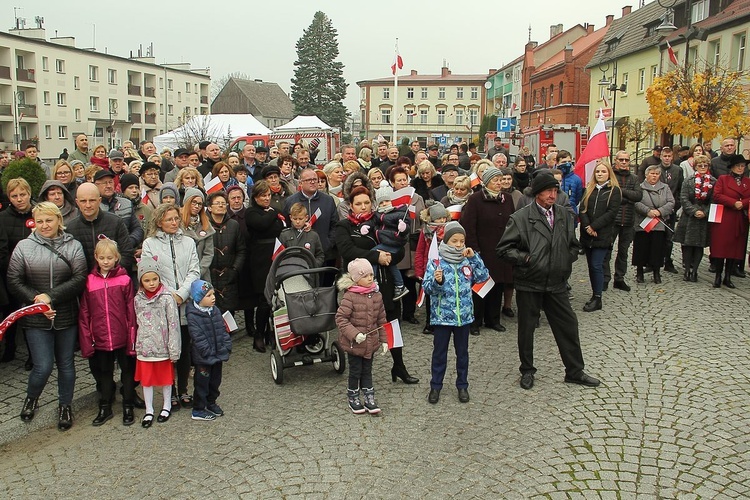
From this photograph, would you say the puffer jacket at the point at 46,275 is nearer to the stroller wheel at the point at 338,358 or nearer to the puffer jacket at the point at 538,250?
the stroller wheel at the point at 338,358

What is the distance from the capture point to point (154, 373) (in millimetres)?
6055

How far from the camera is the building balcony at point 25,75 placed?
186 ft

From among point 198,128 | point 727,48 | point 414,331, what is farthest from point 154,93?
point 414,331

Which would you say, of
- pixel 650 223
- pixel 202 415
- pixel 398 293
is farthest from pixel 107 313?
pixel 650 223

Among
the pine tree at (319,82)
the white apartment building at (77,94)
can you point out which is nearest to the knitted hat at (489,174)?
the white apartment building at (77,94)

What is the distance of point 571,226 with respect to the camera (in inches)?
270

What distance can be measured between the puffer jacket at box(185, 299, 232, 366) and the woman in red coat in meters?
8.11

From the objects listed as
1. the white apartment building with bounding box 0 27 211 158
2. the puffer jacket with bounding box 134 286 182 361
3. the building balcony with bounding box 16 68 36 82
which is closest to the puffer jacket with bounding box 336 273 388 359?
the puffer jacket with bounding box 134 286 182 361

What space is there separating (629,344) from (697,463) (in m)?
3.03

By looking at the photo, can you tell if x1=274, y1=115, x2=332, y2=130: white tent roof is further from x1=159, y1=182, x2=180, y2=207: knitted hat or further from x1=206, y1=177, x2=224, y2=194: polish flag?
x1=159, y1=182, x2=180, y2=207: knitted hat

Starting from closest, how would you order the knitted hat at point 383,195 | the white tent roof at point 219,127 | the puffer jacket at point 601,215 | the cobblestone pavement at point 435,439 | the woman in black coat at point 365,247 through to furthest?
the cobblestone pavement at point 435,439, the woman in black coat at point 365,247, the knitted hat at point 383,195, the puffer jacket at point 601,215, the white tent roof at point 219,127

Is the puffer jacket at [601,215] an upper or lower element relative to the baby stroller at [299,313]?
upper

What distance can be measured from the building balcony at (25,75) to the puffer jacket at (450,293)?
60187 millimetres

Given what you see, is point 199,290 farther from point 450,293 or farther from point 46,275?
point 450,293
